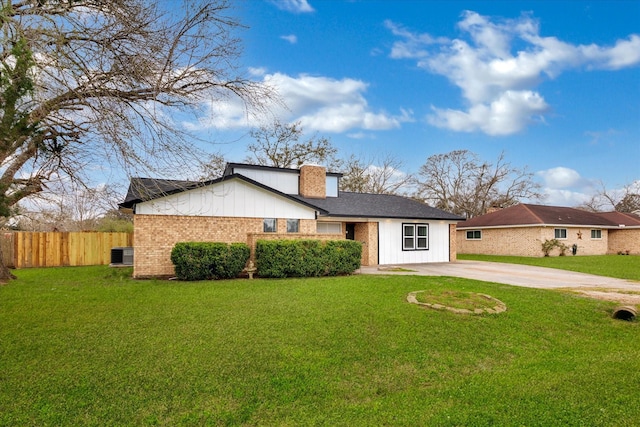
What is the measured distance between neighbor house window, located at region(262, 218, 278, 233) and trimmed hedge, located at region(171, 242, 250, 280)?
6.90 ft

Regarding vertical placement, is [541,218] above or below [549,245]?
above

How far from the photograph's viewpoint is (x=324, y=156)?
31672mm

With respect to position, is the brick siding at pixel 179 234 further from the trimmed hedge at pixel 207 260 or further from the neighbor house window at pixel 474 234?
the neighbor house window at pixel 474 234

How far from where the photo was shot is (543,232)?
24500 mm

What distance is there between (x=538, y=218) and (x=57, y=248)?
28292mm

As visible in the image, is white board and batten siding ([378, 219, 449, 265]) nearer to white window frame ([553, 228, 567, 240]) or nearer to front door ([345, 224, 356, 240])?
front door ([345, 224, 356, 240])

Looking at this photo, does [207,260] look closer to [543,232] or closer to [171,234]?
[171,234]

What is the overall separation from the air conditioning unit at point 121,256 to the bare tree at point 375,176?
2064cm

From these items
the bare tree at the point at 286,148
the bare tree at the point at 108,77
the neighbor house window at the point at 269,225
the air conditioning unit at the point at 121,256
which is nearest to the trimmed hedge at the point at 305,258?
the neighbor house window at the point at 269,225

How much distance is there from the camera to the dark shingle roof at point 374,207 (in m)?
17.8

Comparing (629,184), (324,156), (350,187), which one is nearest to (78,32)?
(324,156)

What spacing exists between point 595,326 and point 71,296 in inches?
435

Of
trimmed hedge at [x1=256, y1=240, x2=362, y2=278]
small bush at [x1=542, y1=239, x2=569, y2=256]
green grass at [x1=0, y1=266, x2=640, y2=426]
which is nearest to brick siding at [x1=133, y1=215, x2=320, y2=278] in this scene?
trimmed hedge at [x1=256, y1=240, x2=362, y2=278]

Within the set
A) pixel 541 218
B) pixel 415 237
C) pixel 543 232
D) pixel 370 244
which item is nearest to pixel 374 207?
pixel 370 244
